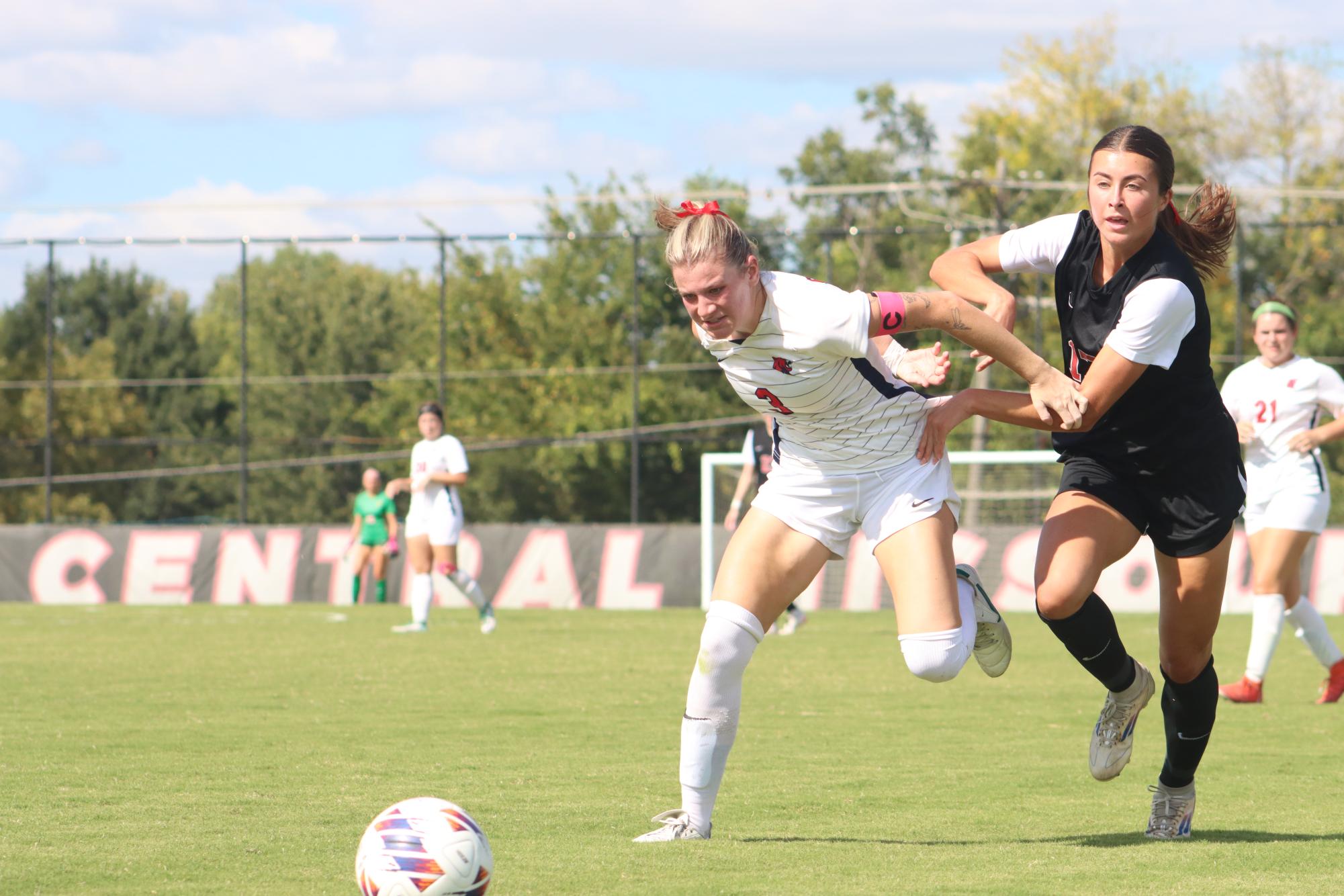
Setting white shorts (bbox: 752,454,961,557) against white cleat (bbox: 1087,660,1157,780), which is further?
white cleat (bbox: 1087,660,1157,780)

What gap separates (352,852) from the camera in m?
4.96

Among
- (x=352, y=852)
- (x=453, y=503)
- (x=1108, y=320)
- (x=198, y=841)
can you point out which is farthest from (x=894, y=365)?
(x=453, y=503)

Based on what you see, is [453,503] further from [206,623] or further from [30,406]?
[30,406]

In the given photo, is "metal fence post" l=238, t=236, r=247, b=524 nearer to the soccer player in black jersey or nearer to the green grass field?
the green grass field

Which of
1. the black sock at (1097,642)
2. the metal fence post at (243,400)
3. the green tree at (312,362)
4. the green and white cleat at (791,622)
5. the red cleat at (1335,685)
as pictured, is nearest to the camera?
the black sock at (1097,642)

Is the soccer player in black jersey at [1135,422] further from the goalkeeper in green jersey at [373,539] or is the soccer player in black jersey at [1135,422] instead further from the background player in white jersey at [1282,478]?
the goalkeeper in green jersey at [373,539]

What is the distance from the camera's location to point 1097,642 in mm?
5469

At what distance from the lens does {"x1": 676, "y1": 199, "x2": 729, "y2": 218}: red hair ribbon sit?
16.4 ft

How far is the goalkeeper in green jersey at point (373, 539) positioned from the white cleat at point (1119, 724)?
16.9 meters

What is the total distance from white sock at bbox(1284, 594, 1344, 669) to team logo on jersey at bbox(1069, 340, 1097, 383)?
500 cm

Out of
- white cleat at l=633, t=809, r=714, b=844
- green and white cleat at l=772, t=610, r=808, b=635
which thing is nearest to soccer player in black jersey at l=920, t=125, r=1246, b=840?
white cleat at l=633, t=809, r=714, b=844

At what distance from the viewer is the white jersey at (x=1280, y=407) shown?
970 centimetres

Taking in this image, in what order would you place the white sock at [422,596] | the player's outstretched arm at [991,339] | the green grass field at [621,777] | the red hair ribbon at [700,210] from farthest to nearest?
the white sock at [422,596], the red hair ribbon at [700,210], the player's outstretched arm at [991,339], the green grass field at [621,777]

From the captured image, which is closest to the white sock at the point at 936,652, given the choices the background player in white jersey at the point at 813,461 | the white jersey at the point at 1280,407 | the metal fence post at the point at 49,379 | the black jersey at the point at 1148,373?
the background player in white jersey at the point at 813,461
